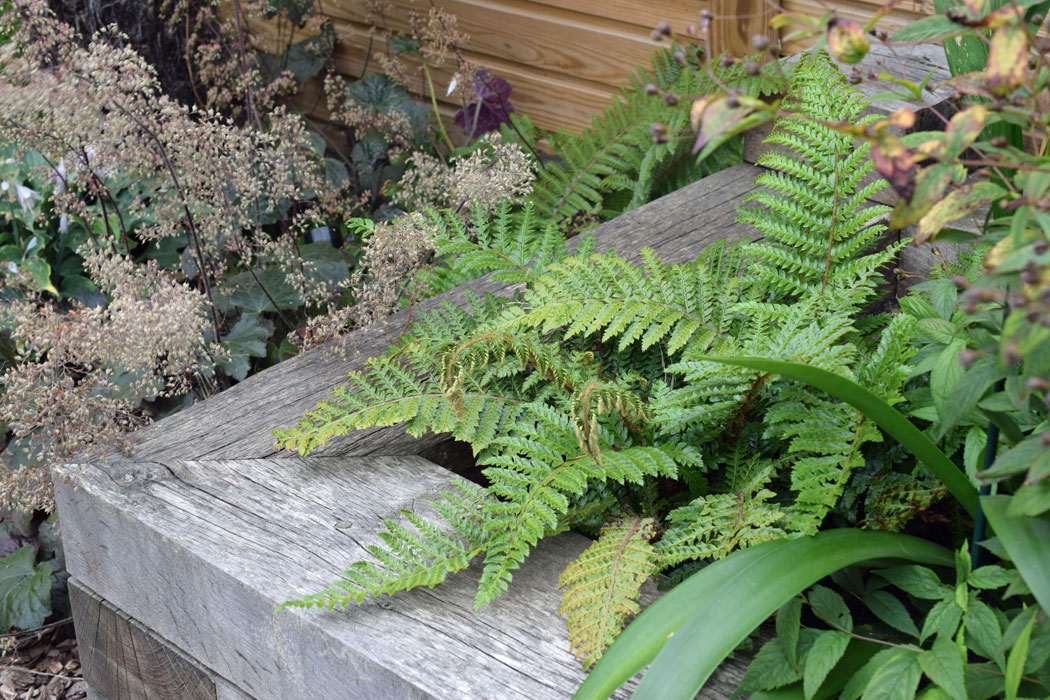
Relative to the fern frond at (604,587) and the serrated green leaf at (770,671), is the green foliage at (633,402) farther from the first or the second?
the serrated green leaf at (770,671)

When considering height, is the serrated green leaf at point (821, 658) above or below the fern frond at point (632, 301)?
below

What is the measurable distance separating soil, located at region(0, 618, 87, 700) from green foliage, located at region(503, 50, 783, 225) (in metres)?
1.83

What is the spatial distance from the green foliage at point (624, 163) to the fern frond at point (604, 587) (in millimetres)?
1451

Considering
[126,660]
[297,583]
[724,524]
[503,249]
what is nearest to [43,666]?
[126,660]

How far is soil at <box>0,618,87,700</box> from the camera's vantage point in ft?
7.98

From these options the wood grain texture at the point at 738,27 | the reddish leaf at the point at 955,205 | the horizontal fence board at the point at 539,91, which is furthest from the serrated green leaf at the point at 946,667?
the horizontal fence board at the point at 539,91

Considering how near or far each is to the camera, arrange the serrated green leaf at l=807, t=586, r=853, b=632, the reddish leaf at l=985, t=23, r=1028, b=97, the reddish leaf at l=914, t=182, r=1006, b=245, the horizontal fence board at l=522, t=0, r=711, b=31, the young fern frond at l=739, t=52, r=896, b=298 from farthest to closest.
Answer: the horizontal fence board at l=522, t=0, r=711, b=31, the young fern frond at l=739, t=52, r=896, b=298, the serrated green leaf at l=807, t=586, r=853, b=632, the reddish leaf at l=914, t=182, r=1006, b=245, the reddish leaf at l=985, t=23, r=1028, b=97

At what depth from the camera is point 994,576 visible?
44.8 inches

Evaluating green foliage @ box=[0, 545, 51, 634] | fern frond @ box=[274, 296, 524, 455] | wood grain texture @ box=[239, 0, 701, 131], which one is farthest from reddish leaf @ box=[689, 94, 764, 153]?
wood grain texture @ box=[239, 0, 701, 131]

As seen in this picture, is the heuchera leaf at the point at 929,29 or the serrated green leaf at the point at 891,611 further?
the serrated green leaf at the point at 891,611

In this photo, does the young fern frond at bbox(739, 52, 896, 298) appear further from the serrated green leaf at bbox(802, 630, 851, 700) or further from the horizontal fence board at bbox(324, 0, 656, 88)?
the horizontal fence board at bbox(324, 0, 656, 88)

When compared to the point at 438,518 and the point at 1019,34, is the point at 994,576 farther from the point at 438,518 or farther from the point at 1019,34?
the point at 438,518

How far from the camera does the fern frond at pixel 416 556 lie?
4.49ft

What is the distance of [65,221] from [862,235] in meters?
2.43
